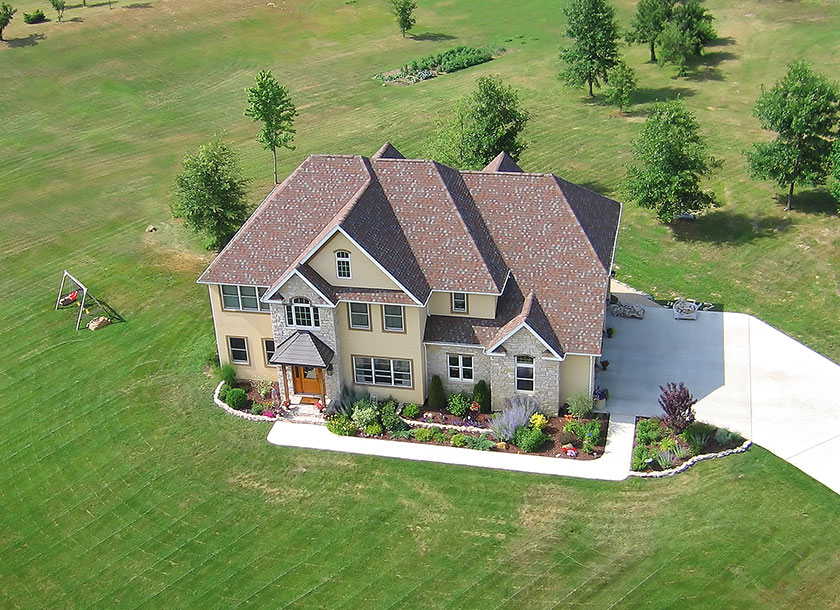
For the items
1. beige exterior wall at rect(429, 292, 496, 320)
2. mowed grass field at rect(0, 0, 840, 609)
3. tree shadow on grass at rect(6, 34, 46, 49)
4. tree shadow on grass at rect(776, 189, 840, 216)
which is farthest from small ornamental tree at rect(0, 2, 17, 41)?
tree shadow on grass at rect(776, 189, 840, 216)

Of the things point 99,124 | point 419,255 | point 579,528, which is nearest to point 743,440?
point 579,528

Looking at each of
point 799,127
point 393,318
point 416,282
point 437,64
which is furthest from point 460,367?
point 437,64

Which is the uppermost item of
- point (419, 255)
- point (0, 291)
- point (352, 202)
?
point (352, 202)

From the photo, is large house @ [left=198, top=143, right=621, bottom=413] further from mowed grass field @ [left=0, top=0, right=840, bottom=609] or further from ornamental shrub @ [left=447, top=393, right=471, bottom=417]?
mowed grass field @ [left=0, top=0, right=840, bottom=609]

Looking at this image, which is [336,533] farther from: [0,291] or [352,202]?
[0,291]

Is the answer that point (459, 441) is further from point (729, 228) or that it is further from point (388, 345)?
point (729, 228)

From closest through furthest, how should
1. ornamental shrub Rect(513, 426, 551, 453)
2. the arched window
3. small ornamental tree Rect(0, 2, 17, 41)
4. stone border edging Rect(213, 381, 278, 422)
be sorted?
ornamental shrub Rect(513, 426, 551, 453) < the arched window < stone border edging Rect(213, 381, 278, 422) < small ornamental tree Rect(0, 2, 17, 41)
